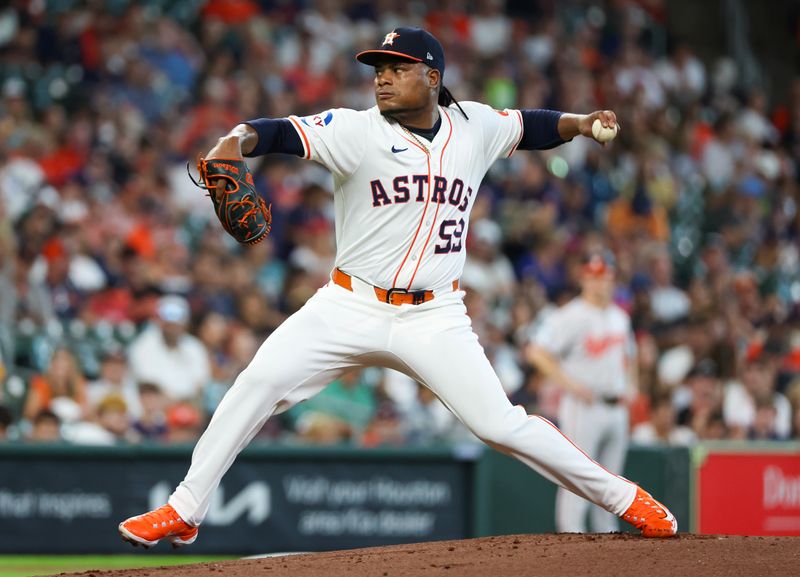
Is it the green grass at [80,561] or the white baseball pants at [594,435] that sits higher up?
the white baseball pants at [594,435]

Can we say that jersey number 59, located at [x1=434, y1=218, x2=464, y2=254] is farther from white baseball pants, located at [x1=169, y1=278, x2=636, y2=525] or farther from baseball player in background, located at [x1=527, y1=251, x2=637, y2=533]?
baseball player in background, located at [x1=527, y1=251, x2=637, y2=533]

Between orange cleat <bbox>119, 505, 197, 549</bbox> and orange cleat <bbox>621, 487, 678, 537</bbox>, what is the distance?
1.78m

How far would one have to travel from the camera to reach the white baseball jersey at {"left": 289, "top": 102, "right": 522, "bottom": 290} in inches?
205

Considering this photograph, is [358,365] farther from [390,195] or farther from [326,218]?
[326,218]

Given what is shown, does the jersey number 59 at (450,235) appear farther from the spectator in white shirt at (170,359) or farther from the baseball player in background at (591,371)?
the spectator in white shirt at (170,359)

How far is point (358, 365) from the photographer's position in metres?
5.33

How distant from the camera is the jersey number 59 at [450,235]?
5.31 metres

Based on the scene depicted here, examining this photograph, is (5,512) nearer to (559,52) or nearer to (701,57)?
(559,52)

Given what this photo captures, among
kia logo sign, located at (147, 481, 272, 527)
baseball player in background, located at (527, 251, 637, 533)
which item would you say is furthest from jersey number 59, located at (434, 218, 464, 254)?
kia logo sign, located at (147, 481, 272, 527)

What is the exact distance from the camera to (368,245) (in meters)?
5.27

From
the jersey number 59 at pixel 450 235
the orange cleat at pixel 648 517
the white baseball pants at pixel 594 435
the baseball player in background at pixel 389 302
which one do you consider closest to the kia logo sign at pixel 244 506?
the white baseball pants at pixel 594 435

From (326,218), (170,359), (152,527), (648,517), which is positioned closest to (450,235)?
(648,517)

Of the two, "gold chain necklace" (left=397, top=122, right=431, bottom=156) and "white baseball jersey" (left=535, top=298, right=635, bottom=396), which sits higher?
"gold chain necklace" (left=397, top=122, right=431, bottom=156)

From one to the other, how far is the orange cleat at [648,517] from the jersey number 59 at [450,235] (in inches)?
48.9
